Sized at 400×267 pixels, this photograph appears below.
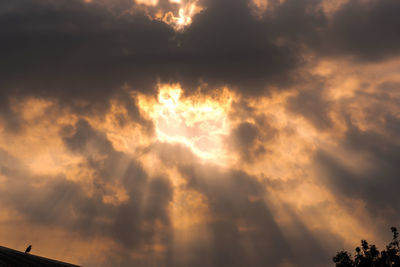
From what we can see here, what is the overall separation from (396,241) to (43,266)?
2756 inches

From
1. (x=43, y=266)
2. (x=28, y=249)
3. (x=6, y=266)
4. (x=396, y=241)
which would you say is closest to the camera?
(x=6, y=266)

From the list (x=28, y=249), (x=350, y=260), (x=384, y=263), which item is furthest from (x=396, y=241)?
(x=28, y=249)

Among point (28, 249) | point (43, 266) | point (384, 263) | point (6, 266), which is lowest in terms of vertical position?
point (6, 266)

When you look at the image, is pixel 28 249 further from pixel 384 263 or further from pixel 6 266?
pixel 384 263

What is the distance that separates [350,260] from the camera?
224 ft

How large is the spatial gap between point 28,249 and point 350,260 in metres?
67.9

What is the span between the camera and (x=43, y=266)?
37.0 metres

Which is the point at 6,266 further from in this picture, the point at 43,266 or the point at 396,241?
the point at 396,241

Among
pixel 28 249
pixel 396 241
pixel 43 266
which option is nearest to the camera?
pixel 43 266

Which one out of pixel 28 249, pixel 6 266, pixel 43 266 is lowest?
pixel 6 266

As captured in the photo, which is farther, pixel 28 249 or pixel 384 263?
pixel 384 263

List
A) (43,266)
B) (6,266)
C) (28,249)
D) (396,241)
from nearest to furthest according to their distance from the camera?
(6,266) → (43,266) → (28,249) → (396,241)

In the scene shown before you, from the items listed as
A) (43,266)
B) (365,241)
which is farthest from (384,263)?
(43,266)

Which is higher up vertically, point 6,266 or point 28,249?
point 28,249
